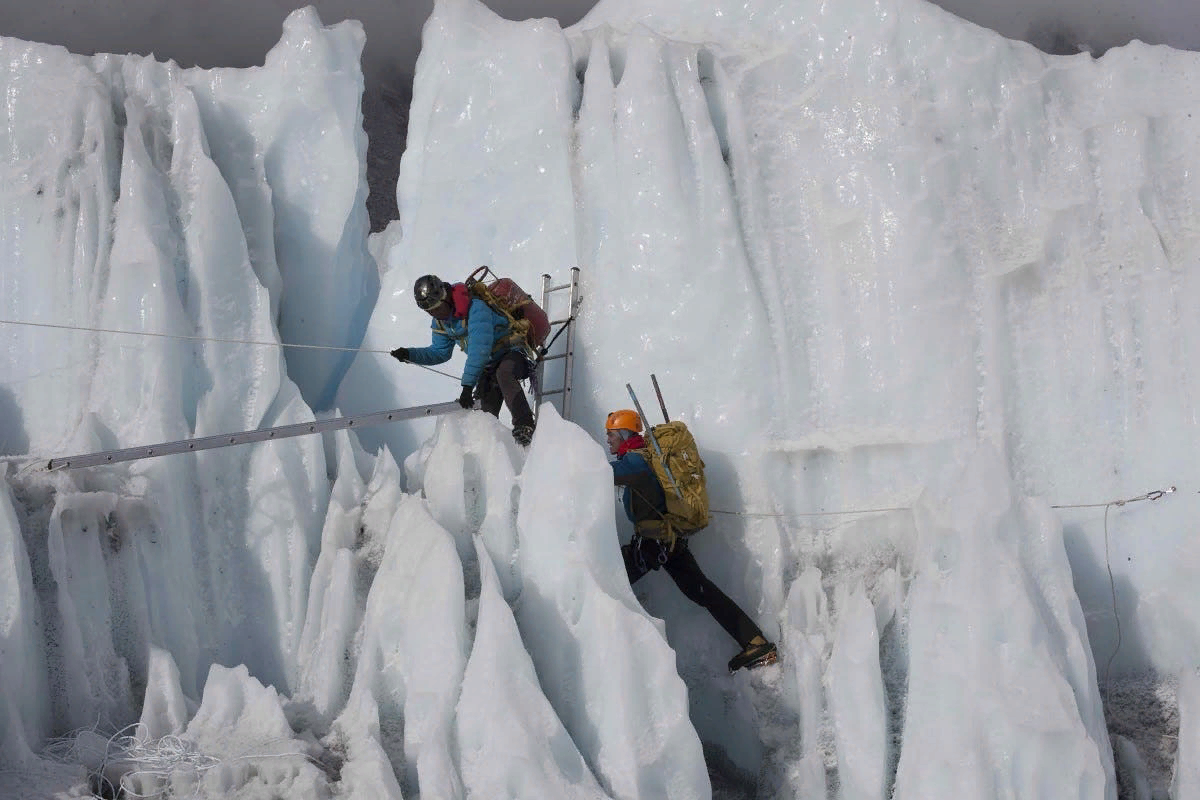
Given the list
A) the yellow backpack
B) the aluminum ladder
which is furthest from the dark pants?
the yellow backpack

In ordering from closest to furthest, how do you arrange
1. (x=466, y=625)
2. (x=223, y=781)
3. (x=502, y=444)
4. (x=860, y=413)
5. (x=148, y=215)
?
(x=223, y=781) → (x=466, y=625) → (x=502, y=444) → (x=860, y=413) → (x=148, y=215)

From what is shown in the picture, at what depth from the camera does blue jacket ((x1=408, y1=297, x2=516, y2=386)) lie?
8352mm

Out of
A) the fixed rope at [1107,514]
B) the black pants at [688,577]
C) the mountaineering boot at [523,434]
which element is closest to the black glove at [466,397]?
the mountaineering boot at [523,434]

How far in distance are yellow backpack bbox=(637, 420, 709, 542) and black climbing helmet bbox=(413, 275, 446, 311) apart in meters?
1.73

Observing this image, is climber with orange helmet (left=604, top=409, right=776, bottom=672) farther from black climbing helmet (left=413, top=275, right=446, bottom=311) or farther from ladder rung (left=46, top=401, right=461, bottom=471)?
black climbing helmet (left=413, top=275, right=446, bottom=311)

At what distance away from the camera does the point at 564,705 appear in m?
7.14

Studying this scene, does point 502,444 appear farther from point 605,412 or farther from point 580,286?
point 580,286

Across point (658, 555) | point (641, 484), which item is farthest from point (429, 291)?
point (658, 555)

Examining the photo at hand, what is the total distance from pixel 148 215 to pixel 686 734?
18.0 ft

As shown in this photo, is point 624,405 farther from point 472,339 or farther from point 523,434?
point 472,339

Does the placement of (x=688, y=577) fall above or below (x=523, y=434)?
below

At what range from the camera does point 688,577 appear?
316 inches

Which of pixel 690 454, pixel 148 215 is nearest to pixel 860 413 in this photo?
pixel 690 454

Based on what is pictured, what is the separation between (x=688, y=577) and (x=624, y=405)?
150 centimetres
